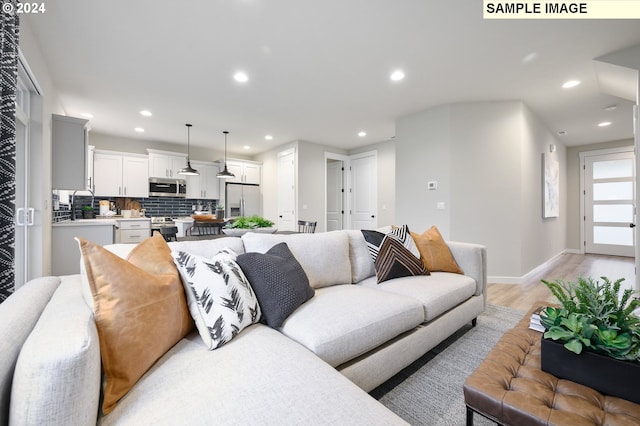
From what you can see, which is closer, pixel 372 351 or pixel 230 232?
pixel 372 351

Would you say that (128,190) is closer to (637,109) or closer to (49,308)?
(49,308)

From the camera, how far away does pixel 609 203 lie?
6.14m

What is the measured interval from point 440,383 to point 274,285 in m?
1.16

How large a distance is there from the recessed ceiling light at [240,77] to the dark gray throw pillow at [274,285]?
2.48 metres

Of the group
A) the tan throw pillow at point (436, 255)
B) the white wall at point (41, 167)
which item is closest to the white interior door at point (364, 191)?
the tan throw pillow at point (436, 255)

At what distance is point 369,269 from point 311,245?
613mm

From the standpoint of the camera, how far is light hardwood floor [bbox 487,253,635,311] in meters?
3.22

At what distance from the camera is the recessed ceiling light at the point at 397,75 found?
3.12 meters

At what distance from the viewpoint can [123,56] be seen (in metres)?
2.78

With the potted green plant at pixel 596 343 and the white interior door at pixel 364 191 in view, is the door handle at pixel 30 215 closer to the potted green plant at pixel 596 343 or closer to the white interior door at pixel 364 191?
the potted green plant at pixel 596 343

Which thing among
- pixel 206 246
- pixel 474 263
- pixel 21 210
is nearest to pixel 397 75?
pixel 474 263

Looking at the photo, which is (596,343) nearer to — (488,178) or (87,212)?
(488,178)

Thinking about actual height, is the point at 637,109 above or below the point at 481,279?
above

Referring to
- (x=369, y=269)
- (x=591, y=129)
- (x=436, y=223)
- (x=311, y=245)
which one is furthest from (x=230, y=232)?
(x=591, y=129)
